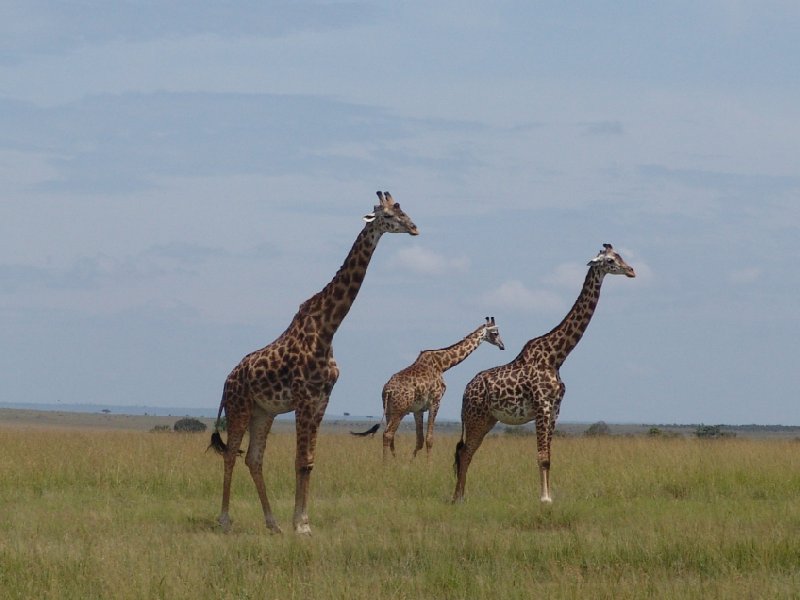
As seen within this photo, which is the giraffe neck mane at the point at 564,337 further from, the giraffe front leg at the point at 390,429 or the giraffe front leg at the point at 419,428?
the giraffe front leg at the point at 419,428

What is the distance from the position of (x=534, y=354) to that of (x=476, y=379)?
810 millimetres

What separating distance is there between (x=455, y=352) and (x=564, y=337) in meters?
6.30

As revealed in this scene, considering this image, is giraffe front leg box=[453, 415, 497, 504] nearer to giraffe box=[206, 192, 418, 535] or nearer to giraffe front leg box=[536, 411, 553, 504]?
giraffe front leg box=[536, 411, 553, 504]

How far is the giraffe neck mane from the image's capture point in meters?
15.0

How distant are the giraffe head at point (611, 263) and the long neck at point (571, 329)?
361 millimetres

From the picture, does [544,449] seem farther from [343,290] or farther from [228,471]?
[228,471]

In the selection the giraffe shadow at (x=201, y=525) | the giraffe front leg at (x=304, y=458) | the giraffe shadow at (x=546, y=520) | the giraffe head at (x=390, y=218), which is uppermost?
the giraffe head at (x=390, y=218)

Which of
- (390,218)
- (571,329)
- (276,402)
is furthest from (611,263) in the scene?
(276,402)

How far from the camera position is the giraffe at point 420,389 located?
65.6 ft

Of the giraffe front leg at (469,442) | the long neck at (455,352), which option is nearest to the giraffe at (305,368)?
the giraffe front leg at (469,442)

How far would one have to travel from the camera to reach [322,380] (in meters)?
12.1

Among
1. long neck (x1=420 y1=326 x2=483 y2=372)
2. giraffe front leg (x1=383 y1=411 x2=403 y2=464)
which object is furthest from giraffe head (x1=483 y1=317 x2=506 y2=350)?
giraffe front leg (x1=383 y1=411 x2=403 y2=464)

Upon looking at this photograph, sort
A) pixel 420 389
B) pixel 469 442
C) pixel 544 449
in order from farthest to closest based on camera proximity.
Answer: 1. pixel 420 389
2. pixel 469 442
3. pixel 544 449

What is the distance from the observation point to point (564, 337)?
49.3 ft
